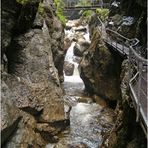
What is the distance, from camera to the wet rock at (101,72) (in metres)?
19.3

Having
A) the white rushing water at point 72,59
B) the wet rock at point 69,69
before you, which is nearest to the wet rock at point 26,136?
the white rushing water at point 72,59

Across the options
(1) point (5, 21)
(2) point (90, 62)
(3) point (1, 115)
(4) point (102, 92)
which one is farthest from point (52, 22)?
(3) point (1, 115)

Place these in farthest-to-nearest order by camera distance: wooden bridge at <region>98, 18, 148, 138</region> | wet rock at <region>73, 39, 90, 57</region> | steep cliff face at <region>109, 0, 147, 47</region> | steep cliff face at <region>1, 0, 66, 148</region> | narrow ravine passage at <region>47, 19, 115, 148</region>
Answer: wet rock at <region>73, 39, 90, 57</region> → steep cliff face at <region>109, 0, 147, 47</region> → narrow ravine passage at <region>47, 19, 115, 148</region> → steep cliff face at <region>1, 0, 66, 148</region> → wooden bridge at <region>98, 18, 148, 138</region>

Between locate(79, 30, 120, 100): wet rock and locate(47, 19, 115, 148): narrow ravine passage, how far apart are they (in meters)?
0.85

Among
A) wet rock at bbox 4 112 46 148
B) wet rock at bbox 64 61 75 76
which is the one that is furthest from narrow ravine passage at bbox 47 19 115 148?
wet rock at bbox 64 61 75 76

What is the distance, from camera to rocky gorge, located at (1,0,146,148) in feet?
38.8

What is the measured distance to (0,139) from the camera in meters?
11.0

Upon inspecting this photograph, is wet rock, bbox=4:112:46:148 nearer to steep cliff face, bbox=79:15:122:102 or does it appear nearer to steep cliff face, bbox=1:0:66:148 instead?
steep cliff face, bbox=1:0:66:148

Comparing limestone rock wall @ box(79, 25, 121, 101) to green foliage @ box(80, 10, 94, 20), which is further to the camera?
green foliage @ box(80, 10, 94, 20)

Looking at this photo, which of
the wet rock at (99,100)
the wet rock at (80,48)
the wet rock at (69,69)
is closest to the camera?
the wet rock at (99,100)

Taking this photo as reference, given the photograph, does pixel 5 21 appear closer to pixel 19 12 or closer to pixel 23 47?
pixel 19 12

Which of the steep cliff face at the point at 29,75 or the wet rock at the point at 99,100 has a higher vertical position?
the steep cliff face at the point at 29,75

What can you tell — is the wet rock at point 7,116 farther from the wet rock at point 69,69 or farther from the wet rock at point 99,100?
the wet rock at point 69,69

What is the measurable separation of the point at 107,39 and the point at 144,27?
4417mm
